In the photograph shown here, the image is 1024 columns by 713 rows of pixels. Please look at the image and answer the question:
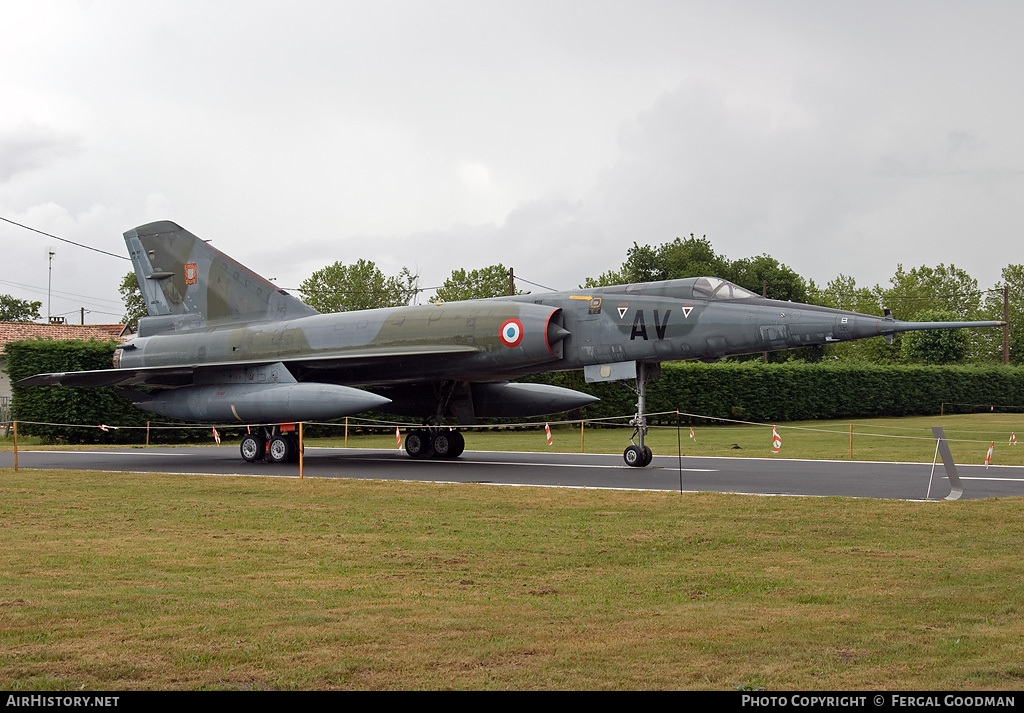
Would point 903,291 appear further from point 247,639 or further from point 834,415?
point 247,639

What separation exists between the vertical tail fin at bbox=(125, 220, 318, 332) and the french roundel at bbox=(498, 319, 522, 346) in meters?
5.92

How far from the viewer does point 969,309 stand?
86.2 meters

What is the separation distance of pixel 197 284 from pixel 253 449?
190 inches

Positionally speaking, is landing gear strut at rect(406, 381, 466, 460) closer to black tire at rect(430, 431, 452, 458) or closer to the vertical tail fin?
black tire at rect(430, 431, 452, 458)

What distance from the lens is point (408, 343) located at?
1898cm

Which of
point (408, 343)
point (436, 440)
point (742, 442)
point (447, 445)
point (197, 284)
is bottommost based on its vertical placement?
point (742, 442)

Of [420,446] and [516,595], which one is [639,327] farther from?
[516,595]

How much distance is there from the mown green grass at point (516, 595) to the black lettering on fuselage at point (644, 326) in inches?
223

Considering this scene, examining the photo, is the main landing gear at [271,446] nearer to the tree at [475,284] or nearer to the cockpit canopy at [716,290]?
the cockpit canopy at [716,290]

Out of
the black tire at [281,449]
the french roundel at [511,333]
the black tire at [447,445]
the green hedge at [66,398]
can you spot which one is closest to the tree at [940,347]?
the black tire at [447,445]

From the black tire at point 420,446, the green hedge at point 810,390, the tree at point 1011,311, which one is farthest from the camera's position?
the tree at point 1011,311

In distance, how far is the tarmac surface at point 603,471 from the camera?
1357 centimetres

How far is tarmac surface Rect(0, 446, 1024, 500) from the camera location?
13.6 metres

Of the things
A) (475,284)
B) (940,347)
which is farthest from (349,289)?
(940,347)
